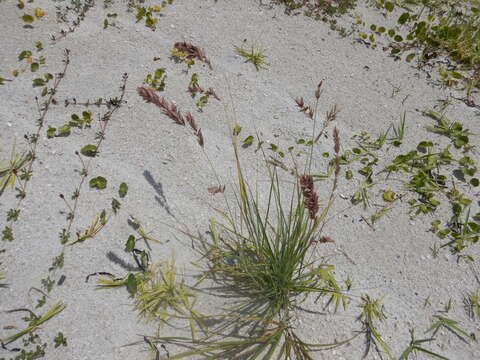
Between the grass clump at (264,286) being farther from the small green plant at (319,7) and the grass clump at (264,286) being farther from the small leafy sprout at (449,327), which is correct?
the small green plant at (319,7)

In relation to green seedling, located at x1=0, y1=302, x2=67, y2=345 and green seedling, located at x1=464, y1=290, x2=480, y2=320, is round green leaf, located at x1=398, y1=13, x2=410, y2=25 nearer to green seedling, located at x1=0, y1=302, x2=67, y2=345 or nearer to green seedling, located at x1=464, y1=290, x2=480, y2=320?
green seedling, located at x1=464, y1=290, x2=480, y2=320

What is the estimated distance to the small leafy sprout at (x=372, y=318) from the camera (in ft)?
5.71

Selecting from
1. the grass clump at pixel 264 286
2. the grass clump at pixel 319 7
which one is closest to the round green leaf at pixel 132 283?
the grass clump at pixel 264 286

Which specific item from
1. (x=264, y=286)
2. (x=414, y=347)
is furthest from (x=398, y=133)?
(x=264, y=286)

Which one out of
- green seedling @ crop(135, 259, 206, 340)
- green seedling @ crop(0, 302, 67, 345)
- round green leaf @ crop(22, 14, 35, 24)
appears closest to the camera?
green seedling @ crop(0, 302, 67, 345)

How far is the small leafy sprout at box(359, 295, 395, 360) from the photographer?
1.74 meters

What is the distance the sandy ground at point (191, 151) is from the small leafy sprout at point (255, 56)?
0.07m

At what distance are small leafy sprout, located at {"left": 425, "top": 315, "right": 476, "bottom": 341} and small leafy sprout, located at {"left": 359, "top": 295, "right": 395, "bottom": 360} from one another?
0.27 meters

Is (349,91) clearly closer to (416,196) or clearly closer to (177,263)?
(416,196)

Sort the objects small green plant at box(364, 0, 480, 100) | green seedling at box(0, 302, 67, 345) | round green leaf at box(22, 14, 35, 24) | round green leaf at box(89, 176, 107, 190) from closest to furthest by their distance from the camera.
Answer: green seedling at box(0, 302, 67, 345), round green leaf at box(89, 176, 107, 190), round green leaf at box(22, 14, 35, 24), small green plant at box(364, 0, 480, 100)

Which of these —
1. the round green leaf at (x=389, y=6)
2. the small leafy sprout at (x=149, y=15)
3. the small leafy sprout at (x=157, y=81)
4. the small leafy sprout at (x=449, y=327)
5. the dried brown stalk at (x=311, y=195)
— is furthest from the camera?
the round green leaf at (x=389, y=6)

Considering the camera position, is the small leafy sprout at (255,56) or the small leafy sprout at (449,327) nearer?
the small leafy sprout at (449,327)

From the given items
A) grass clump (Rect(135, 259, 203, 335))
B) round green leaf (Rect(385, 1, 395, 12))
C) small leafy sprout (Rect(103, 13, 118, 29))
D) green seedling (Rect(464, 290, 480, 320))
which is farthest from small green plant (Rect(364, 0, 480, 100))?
grass clump (Rect(135, 259, 203, 335))

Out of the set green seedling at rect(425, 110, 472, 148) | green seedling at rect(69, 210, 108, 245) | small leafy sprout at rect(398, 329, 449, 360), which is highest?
green seedling at rect(425, 110, 472, 148)
